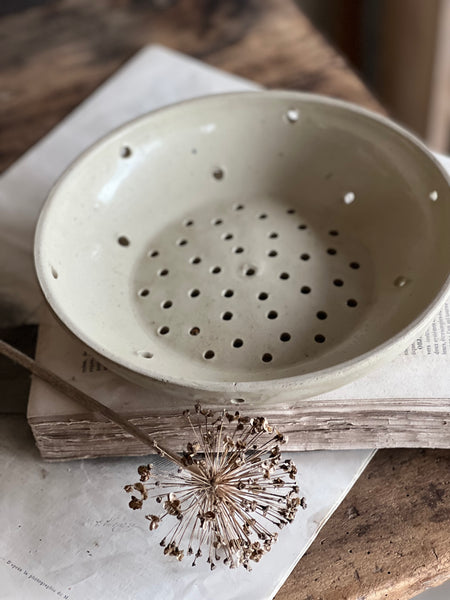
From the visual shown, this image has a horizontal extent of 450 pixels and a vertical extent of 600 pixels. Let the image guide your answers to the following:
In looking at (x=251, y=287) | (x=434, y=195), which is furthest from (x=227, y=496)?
(x=434, y=195)

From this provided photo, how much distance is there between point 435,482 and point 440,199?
0.24 metres

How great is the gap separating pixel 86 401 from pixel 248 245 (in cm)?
23

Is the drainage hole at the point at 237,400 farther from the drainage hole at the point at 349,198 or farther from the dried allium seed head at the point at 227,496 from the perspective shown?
the drainage hole at the point at 349,198

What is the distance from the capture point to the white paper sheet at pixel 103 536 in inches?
23.8

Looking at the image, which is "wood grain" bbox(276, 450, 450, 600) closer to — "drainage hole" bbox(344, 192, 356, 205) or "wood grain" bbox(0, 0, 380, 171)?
"drainage hole" bbox(344, 192, 356, 205)

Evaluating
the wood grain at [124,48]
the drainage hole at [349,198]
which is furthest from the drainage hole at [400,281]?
the wood grain at [124,48]

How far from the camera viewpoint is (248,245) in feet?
2.47

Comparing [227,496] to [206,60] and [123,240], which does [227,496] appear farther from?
[206,60]

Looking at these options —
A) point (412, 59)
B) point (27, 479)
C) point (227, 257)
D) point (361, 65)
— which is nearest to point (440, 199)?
point (227, 257)

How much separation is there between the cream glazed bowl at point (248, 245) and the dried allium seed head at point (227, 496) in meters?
0.04

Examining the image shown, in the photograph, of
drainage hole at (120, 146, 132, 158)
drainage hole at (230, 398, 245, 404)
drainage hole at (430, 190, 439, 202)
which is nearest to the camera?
drainage hole at (230, 398, 245, 404)

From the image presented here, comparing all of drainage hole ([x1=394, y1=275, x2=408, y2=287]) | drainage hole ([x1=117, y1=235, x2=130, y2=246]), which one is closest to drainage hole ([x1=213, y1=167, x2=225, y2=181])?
drainage hole ([x1=117, y1=235, x2=130, y2=246])

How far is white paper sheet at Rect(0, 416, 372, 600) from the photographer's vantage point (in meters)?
0.60

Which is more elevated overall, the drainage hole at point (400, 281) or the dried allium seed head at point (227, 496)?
the drainage hole at point (400, 281)
